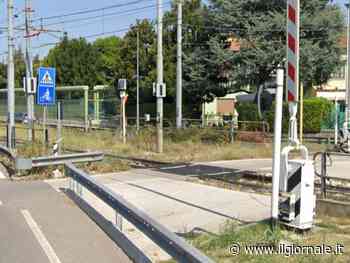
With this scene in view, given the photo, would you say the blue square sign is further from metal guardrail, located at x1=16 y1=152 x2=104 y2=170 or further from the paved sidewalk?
the paved sidewalk

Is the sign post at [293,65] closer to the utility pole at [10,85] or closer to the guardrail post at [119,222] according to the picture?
the guardrail post at [119,222]

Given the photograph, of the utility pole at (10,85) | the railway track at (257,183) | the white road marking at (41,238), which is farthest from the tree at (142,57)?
the white road marking at (41,238)

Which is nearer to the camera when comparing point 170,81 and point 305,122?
point 305,122

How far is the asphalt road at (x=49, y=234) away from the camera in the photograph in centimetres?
703

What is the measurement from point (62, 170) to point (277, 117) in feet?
29.6

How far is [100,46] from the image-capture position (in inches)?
3408

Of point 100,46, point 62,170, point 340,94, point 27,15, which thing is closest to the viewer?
point 62,170

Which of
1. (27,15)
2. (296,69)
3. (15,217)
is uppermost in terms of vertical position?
(27,15)

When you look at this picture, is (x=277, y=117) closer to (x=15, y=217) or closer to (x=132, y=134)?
(x=15, y=217)

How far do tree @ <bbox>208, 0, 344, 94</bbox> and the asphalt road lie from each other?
27.9m

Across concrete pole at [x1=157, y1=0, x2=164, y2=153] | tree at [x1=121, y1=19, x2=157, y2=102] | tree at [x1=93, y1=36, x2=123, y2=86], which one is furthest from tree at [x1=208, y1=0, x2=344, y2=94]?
concrete pole at [x1=157, y1=0, x2=164, y2=153]

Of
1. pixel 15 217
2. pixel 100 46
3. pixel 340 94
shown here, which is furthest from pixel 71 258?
pixel 100 46

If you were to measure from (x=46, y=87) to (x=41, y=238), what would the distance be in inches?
400

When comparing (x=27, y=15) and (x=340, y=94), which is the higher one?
(x=27, y=15)
